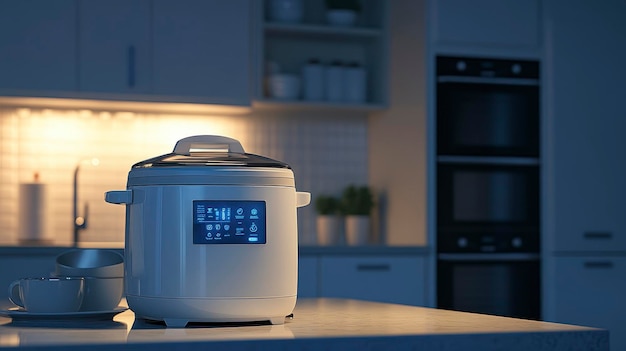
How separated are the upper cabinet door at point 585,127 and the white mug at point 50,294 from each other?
2.97 meters

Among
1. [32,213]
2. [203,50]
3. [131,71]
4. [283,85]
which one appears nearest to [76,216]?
[32,213]

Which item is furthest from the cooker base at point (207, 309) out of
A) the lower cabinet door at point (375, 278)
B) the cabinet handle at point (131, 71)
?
the cabinet handle at point (131, 71)

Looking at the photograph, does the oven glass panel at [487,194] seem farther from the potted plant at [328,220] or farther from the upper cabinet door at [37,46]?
the upper cabinet door at [37,46]

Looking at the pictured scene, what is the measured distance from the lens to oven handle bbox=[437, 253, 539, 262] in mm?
3975

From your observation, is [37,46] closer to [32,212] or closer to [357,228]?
[32,212]

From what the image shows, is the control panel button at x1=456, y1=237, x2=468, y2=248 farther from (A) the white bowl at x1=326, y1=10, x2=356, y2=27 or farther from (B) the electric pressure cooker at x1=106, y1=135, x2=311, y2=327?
(B) the electric pressure cooker at x1=106, y1=135, x2=311, y2=327

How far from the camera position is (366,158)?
179 inches

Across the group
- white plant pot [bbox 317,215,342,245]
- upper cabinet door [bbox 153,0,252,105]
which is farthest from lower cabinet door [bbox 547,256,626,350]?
upper cabinet door [bbox 153,0,252,105]

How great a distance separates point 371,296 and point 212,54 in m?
1.18

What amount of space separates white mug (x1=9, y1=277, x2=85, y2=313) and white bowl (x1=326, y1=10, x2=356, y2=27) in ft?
9.92

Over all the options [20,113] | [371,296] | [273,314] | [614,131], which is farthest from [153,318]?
[614,131]

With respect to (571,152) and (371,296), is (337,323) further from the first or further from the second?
(571,152)

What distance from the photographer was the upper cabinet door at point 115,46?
12.5ft

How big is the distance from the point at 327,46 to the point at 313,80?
33 cm
